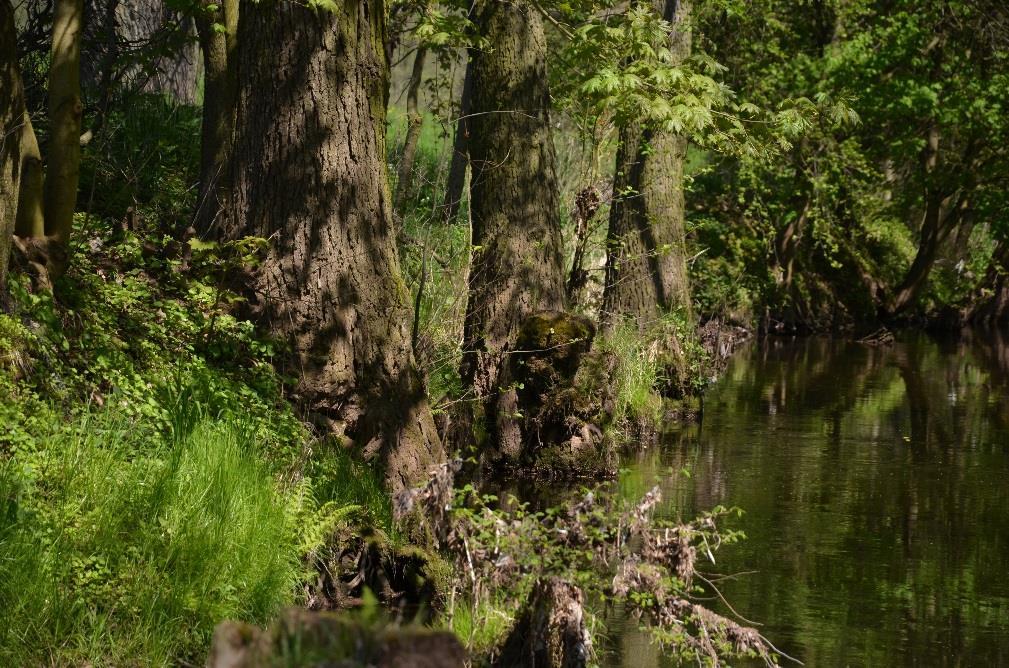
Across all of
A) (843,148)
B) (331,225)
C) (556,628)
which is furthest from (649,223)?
(556,628)

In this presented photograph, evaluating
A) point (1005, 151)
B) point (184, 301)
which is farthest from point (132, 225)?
point (1005, 151)

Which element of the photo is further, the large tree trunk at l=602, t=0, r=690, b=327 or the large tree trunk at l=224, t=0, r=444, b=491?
the large tree trunk at l=602, t=0, r=690, b=327

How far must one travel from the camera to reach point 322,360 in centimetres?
910

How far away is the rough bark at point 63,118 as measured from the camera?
26.7 feet

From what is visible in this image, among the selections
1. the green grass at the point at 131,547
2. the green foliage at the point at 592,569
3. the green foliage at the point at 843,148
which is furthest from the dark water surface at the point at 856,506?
the green foliage at the point at 843,148

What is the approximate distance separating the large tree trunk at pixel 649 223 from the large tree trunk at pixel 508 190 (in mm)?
4195

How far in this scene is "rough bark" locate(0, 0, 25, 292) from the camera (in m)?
7.47

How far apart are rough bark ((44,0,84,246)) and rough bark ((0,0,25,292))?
0.40 meters

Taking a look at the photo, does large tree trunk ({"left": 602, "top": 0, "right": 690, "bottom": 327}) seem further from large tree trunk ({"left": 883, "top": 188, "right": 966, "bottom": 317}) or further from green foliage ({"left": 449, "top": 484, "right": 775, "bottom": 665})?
large tree trunk ({"left": 883, "top": 188, "right": 966, "bottom": 317})

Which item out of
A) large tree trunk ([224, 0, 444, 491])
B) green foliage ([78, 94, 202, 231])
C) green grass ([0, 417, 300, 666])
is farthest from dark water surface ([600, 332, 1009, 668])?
green foliage ([78, 94, 202, 231])

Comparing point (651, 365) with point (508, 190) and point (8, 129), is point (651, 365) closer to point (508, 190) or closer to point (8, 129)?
point (508, 190)

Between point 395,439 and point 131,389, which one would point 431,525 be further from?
point 131,389

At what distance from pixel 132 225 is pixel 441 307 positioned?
300 cm

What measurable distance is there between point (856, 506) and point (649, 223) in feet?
25.9
